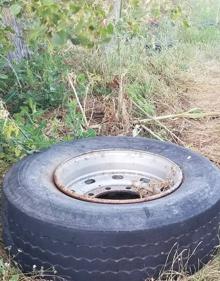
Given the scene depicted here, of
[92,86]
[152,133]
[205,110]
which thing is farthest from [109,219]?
[205,110]

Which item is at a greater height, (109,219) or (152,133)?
(109,219)

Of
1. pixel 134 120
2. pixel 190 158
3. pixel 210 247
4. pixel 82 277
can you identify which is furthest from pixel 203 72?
pixel 82 277

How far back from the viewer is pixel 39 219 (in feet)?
8.91

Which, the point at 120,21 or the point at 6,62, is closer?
the point at 6,62

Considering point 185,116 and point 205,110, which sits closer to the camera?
point 185,116

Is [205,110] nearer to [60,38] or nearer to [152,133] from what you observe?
[152,133]

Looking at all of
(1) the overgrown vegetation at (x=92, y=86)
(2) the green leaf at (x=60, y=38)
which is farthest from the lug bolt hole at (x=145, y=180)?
(2) the green leaf at (x=60, y=38)

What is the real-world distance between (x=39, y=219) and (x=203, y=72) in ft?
14.3

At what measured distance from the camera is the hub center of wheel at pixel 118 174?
3.28 meters

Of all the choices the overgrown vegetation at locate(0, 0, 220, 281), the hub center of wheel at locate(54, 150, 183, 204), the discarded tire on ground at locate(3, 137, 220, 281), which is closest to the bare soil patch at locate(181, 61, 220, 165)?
the overgrown vegetation at locate(0, 0, 220, 281)

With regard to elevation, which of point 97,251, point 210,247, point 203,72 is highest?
point 97,251

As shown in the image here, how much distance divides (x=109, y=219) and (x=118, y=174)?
0.81m

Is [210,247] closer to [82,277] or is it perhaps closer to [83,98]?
[82,277]

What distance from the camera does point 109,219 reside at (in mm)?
2670
